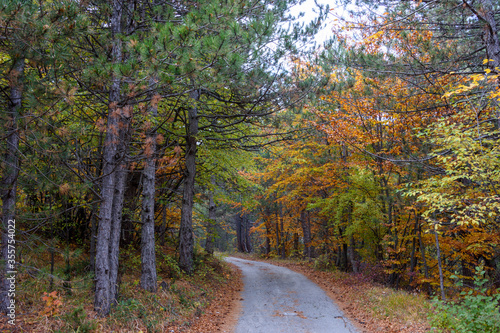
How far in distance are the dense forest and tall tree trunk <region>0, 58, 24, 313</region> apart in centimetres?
2

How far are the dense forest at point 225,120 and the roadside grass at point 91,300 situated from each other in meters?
0.18

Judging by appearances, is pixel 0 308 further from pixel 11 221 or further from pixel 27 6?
pixel 27 6

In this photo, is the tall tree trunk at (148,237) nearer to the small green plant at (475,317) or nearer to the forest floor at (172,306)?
the forest floor at (172,306)

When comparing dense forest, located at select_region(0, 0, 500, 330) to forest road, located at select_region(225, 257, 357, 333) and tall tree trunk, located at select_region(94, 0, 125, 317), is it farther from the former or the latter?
forest road, located at select_region(225, 257, 357, 333)

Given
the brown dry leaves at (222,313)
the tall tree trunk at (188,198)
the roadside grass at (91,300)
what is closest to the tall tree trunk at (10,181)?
the roadside grass at (91,300)

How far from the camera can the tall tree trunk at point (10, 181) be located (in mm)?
4578

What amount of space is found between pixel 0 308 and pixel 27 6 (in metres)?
4.42

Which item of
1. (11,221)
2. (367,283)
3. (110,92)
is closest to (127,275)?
(11,221)

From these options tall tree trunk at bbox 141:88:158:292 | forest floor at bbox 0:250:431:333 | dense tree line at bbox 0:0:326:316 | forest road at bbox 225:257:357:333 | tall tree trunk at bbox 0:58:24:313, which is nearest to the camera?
dense tree line at bbox 0:0:326:316

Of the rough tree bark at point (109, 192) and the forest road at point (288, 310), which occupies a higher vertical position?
the rough tree bark at point (109, 192)

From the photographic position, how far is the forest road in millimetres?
6949

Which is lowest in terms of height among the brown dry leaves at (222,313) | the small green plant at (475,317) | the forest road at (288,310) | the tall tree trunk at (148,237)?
the forest road at (288,310)

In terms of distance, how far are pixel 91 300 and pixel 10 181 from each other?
2740mm

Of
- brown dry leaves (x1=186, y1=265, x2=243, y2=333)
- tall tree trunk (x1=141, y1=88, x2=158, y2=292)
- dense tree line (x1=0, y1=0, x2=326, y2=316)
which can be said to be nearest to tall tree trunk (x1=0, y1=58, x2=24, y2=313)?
dense tree line (x1=0, y1=0, x2=326, y2=316)
